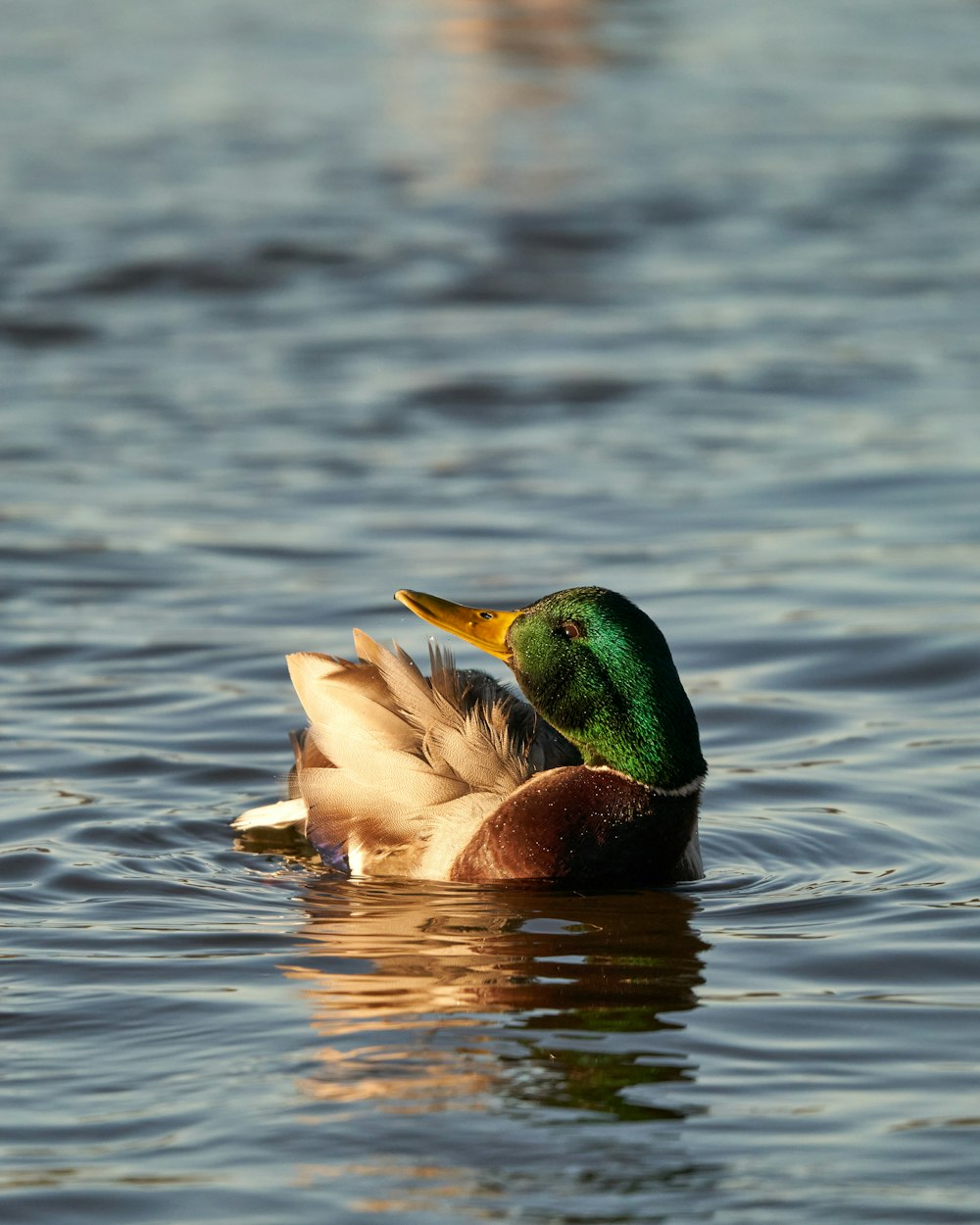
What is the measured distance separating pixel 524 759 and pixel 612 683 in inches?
14.3

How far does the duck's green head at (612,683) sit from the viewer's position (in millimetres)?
5844

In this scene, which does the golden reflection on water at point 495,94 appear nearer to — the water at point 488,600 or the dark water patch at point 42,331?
the water at point 488,600

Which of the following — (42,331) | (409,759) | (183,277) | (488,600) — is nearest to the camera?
(409,759)

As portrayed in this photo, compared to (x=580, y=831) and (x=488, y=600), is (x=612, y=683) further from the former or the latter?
(x=488, y=600)

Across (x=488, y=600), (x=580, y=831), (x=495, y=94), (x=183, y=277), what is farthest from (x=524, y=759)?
(x=495, y=94)

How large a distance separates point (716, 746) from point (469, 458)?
4515mm

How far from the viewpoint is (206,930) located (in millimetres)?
5539

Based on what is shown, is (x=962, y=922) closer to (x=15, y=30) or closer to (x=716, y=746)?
(x=716, y=746)

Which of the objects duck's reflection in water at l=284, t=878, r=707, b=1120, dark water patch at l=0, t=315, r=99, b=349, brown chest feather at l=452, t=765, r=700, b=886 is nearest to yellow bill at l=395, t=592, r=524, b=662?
brown chest feather at l=452, t=765, r=700, b=886

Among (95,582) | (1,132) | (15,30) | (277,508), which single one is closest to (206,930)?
(95,582)

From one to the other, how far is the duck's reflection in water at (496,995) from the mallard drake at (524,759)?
113mm

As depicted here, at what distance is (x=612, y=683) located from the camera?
5855 mm

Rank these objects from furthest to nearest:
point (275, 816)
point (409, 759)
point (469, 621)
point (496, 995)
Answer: point (275, 816) → point (469, 621) → point (409, 759) → point (496, 995)

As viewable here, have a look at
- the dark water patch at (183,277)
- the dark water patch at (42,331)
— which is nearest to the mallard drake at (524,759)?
the dark water patch at (42,331)
